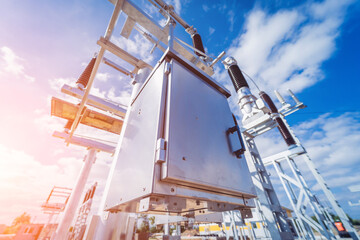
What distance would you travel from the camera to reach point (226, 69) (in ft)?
18.0

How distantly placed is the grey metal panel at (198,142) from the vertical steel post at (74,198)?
372 inches

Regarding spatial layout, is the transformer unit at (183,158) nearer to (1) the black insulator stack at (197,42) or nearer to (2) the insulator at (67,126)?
(1) the black insulator stack at (197,42)

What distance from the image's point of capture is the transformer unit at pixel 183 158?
997 mm

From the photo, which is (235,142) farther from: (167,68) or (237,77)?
(237,77)

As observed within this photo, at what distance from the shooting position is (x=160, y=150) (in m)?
1.02

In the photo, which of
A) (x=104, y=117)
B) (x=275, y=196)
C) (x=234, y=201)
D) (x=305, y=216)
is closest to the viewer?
(x=234, y=201)

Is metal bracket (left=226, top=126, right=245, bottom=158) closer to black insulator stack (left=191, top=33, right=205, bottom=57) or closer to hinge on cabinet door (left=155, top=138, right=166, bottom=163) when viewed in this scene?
hinge on cabinet door (left=155, top=138, right=166, bottom=163)

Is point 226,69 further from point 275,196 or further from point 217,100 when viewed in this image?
point 275,196

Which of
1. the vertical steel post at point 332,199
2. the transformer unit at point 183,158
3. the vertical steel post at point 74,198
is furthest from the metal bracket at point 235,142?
the vertical steel post at point 74,198

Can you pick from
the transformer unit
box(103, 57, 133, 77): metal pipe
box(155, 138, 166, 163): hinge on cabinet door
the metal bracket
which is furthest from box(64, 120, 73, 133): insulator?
the metal bracket

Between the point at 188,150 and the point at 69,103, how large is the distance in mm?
7862

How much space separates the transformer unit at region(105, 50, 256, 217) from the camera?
100cm

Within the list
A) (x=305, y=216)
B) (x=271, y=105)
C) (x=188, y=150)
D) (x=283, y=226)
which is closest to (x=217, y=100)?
(x=188, y=150)

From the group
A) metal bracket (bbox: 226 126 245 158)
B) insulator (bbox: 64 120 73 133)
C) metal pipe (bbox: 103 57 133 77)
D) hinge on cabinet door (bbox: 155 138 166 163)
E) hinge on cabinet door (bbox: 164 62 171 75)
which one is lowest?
hinge on cabinet door (bbox: 155 138 166 163)
